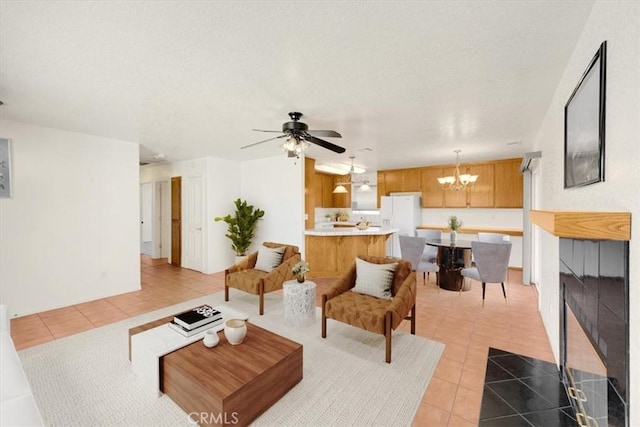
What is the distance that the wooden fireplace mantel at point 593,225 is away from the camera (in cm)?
103

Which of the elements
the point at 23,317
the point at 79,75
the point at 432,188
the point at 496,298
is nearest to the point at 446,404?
the point at 496,298

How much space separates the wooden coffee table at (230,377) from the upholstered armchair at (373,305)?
68cm

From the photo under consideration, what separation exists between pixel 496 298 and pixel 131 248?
6060mm

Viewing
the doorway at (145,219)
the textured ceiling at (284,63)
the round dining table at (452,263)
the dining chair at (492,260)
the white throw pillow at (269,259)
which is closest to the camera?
the textured ceiling at (284,63)

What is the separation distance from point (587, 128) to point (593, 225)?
74 centimetres

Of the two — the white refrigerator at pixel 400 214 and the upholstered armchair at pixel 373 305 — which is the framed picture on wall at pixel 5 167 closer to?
the upholstered armchair at pixel 373 305

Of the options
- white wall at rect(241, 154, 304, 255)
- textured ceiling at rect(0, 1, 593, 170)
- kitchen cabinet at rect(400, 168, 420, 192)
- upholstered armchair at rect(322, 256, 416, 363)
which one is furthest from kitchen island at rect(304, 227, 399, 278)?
textured ceiling at rect(0, 1, 593, 170)

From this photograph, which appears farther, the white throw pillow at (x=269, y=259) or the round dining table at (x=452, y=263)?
the round dining table at (x=452, y=263)

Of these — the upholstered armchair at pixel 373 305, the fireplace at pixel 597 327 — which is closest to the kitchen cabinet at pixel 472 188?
the upholstered armchair at pixel 373 305

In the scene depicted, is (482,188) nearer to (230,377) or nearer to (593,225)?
(593,225)

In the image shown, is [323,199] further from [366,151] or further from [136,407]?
[136,407]

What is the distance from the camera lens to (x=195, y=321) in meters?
2.36

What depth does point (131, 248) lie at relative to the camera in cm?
464

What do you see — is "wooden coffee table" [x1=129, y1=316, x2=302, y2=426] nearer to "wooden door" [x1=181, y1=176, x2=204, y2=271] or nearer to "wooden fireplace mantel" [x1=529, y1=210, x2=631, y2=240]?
"wooden fireplace mantel" [x1=529, y1=210, x2=631, y2=240]
